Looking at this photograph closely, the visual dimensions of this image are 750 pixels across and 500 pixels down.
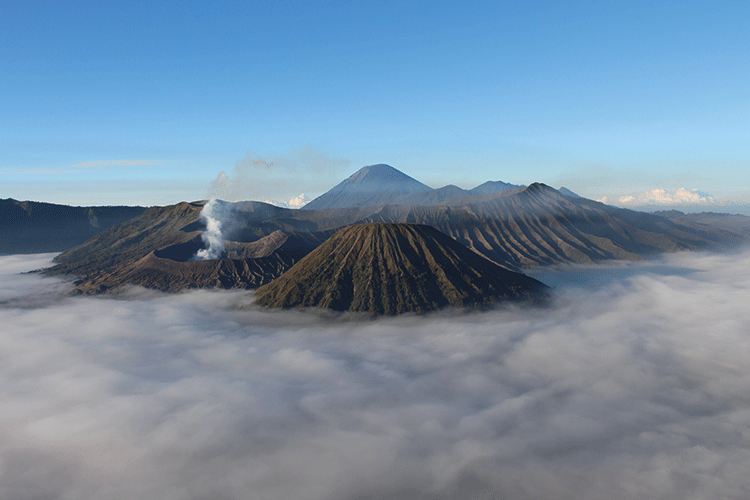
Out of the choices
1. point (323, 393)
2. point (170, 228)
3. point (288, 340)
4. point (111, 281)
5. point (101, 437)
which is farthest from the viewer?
point (170, 228)

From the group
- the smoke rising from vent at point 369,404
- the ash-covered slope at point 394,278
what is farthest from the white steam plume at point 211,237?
the ash-covered slope at point 394,278

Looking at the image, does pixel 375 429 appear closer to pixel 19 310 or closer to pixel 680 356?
pixel 680 356

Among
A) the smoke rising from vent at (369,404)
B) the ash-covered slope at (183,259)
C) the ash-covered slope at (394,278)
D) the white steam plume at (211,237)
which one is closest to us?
the smoke rising from vent at (369,404)

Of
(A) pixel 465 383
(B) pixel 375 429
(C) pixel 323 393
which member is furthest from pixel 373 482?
(A) pixel 465 383

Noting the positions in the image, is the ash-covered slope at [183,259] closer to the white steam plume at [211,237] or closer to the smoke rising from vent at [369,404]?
the white steam plume at [211,237]

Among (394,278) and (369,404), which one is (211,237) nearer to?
(394,278)

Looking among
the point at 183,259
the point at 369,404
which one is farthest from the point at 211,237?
the point at 369,404
